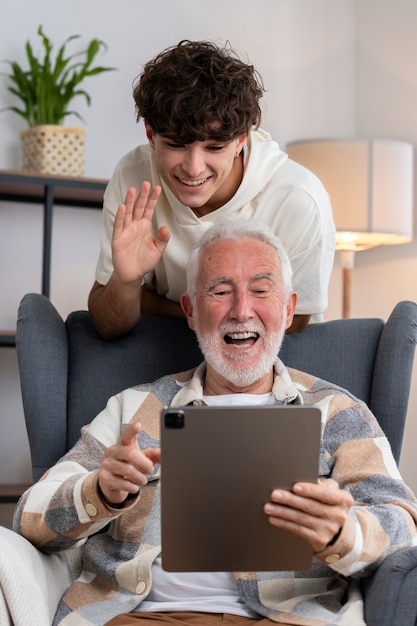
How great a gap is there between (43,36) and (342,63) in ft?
4.37

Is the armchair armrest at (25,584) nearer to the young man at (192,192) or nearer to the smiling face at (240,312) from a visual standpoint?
the smiling face at (240,312)

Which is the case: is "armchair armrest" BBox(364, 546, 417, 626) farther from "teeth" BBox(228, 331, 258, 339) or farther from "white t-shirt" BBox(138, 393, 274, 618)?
"teeth" BBox(228, 331, 258, 339)

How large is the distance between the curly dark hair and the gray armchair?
0.52 m

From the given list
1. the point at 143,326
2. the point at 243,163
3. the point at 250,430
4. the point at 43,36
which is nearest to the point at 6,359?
the point at 43,36

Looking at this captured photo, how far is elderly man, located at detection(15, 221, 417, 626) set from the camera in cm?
156

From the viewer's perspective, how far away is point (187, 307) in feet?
7.07

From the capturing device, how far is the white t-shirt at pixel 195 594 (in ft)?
5.69

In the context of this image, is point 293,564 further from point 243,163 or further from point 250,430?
point 243,163

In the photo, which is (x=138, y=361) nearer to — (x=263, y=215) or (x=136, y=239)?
(x=136, y=239)

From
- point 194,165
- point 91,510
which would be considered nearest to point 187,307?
point 194,165

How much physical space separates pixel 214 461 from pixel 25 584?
406 millimetres

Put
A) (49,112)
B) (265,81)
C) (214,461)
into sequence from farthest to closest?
(265,81)
(49,112)
(214,461)

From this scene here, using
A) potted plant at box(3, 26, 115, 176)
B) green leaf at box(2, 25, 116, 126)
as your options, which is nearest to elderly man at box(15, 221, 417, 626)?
potted plant at box(3, 26, 115, 176)

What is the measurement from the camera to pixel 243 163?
2.20 metres
